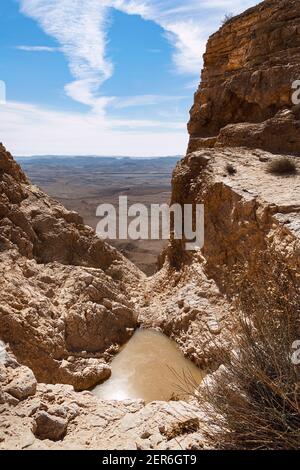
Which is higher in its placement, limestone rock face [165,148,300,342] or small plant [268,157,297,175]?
small plant [268,157,297,175]

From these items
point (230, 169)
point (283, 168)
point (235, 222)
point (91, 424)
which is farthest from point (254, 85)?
point (91, 424)

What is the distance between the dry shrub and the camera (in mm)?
2625

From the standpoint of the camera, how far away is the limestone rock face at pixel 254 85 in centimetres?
945

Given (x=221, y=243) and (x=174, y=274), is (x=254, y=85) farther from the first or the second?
(x=174, y=274)

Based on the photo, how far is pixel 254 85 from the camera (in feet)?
33.8

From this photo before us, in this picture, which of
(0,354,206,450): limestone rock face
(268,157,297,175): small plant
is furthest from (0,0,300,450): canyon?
(268,157,297,175): small plant

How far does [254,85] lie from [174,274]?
232 inches

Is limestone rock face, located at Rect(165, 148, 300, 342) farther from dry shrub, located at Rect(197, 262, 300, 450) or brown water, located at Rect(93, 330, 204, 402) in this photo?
dry shrub, located at Rect(197, 262, 300, 450)

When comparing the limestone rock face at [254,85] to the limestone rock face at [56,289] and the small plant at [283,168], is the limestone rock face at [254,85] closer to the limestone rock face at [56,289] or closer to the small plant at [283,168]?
the small plant at [283,168]

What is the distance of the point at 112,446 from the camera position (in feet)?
10.6

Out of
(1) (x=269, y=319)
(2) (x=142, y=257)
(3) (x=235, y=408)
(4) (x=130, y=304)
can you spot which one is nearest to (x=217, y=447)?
(3) (x=235, y=408)

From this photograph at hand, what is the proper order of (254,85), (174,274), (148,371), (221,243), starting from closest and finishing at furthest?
(148,371) → (221,243) → (174,274) → (254,85)

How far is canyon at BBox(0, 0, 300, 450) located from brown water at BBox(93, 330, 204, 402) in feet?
0.78
